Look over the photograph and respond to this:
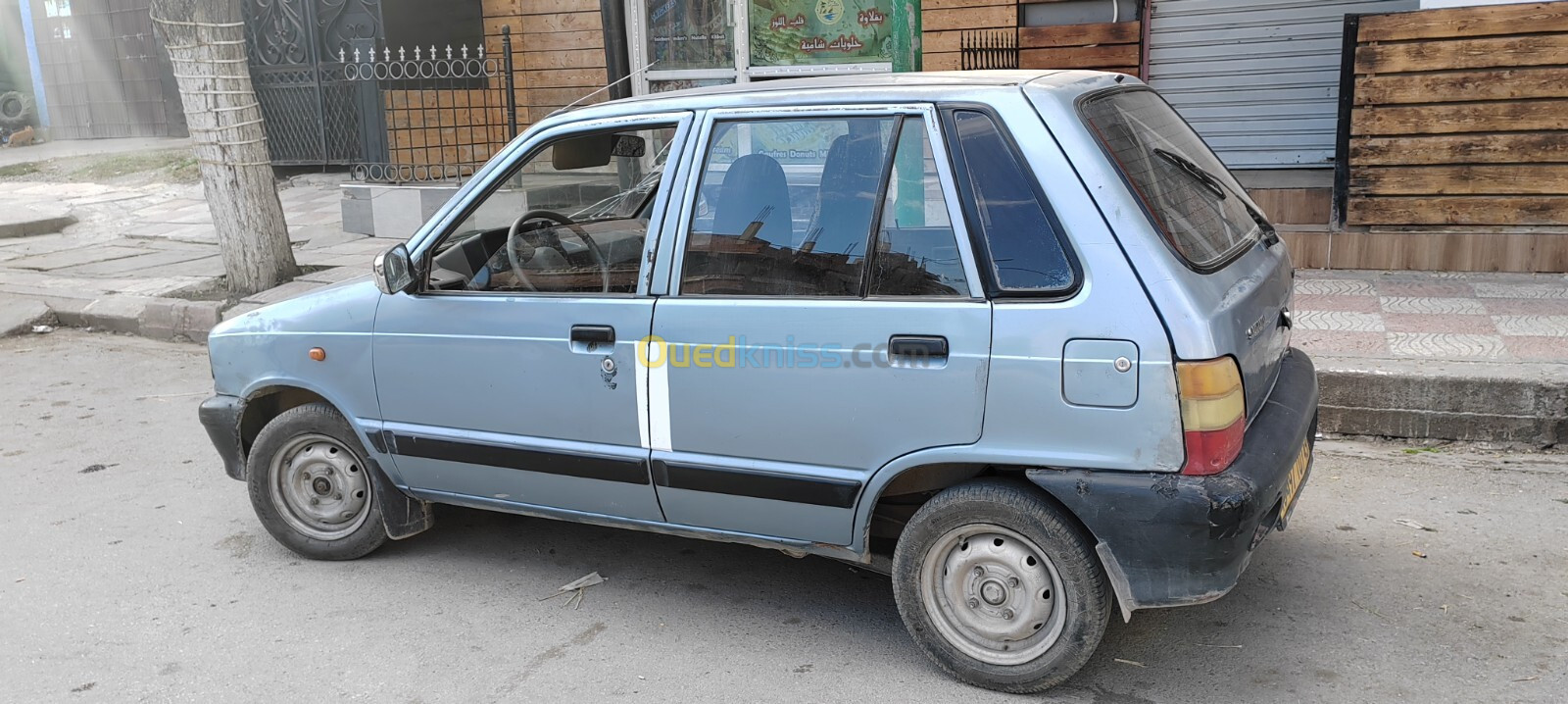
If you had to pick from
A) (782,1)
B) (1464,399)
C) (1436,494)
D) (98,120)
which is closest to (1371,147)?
(1464,399)

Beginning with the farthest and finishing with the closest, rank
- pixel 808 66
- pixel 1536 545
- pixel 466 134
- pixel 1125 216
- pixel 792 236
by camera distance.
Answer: pixel 466 134
pixel 808 66
pixel 1536 545
pixel 792 236
pixel 1125 216

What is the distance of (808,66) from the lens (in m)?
10.7

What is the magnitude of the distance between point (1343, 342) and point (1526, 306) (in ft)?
4.85

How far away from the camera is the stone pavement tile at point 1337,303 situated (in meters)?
6.96

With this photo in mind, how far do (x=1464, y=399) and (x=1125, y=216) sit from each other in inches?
126

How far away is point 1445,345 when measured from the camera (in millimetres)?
6035

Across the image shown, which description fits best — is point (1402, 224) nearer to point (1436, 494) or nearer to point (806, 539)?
point (1436, 494)

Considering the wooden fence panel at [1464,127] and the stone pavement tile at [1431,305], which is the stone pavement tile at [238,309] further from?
the wooden fence panel at [1464,127]

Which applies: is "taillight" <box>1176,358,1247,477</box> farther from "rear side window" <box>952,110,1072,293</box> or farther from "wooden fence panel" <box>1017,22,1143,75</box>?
"wooden fence panel" <box>1017,22,1143,75</box>


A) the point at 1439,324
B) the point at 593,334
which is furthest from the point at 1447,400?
the point at 593,334

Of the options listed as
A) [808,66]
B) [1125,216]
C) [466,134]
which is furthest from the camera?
[466,134]

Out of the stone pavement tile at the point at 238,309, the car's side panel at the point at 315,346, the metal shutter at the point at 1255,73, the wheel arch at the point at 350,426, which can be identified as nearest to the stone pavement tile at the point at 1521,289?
the metal shutter at the point at 1255,73

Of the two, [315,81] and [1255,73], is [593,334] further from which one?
[315,81]

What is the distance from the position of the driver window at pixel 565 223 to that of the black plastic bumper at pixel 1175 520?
1.53m
